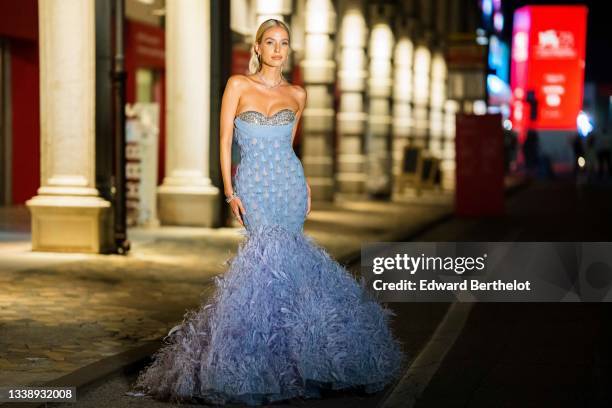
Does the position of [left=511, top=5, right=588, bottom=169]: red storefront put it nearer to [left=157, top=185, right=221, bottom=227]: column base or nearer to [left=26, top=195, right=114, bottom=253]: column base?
[left=157, top=185, right=221, bottom=227]: column base

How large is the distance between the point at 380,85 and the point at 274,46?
25.0m

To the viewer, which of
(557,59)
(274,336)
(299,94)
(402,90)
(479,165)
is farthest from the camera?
(557,59)

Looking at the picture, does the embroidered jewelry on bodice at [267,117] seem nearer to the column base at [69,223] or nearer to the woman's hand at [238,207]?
the woman's hand at [238,207]

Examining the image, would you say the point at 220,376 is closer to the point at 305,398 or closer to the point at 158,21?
the point at 305,398

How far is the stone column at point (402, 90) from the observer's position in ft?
116

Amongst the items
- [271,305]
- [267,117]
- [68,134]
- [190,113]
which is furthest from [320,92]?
[271,305]

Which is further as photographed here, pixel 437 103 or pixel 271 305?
pixel 437 103

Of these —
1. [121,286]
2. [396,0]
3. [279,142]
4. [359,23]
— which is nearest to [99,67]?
[121,286]

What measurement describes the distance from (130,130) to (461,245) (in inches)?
185

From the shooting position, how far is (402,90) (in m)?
35.8

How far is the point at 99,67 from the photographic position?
553 inches

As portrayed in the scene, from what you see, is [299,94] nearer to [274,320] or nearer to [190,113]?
[274,320]

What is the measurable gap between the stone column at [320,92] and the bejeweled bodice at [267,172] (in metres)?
19.1

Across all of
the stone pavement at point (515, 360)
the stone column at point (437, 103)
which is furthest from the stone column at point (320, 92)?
the stone column at point (437, 103)
